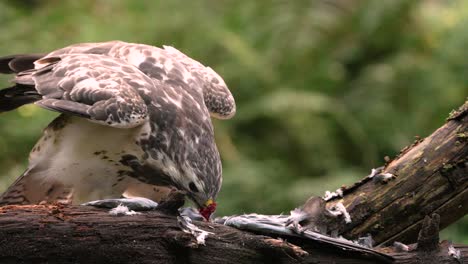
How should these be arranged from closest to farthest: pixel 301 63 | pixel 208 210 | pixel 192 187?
A: pixel 208 210 → pixel 192 187 → pixel 301 63

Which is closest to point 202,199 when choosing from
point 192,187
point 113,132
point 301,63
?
point 192,187

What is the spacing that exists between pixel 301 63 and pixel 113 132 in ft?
12.6

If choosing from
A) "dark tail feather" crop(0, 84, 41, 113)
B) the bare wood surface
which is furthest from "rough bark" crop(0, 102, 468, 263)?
"dark tail feather" crop(0, 84, 41, 113)

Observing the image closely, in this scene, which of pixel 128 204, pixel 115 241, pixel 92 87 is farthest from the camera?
pixel 92 87

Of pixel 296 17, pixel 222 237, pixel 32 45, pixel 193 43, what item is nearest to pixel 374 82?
pixel 296 17

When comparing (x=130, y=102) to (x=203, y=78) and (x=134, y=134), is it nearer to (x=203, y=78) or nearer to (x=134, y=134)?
(x=134, y=134)

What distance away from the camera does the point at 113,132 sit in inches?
192

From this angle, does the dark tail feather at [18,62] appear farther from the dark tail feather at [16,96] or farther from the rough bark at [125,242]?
the rough bark at [125,242]

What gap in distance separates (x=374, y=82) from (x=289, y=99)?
3.39 ft

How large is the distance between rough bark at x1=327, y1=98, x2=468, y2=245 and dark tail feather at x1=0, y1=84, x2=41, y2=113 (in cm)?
172

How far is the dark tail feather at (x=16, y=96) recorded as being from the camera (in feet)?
16.6

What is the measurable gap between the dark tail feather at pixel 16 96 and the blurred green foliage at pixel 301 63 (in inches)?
89.5

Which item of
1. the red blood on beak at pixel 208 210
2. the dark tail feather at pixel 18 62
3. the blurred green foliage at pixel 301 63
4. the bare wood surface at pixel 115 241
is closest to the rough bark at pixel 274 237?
the bare wood surface at pixel 115 241

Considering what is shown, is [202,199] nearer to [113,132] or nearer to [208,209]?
[208,209]
